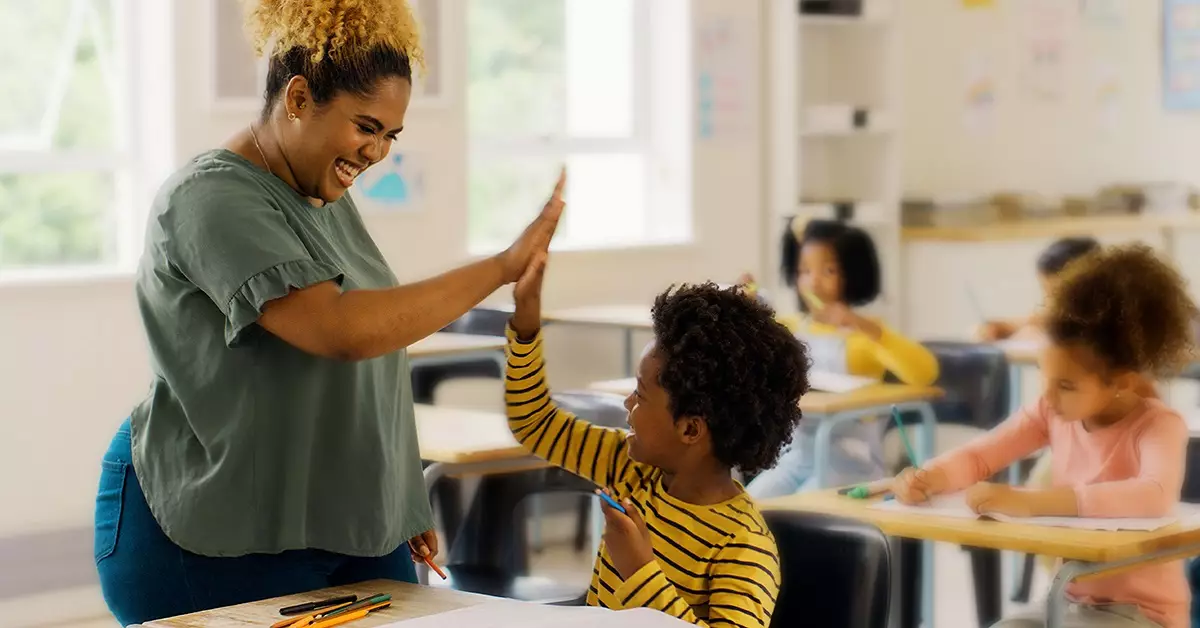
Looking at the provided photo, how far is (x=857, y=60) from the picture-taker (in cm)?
677

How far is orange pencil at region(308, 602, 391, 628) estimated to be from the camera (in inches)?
59.9

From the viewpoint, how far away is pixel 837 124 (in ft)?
21.1

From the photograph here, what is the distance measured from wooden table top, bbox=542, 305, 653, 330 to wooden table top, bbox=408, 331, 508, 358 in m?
0.68

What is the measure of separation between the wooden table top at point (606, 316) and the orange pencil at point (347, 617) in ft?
11.8

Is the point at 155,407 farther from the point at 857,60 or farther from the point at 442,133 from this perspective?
the point at 857,60

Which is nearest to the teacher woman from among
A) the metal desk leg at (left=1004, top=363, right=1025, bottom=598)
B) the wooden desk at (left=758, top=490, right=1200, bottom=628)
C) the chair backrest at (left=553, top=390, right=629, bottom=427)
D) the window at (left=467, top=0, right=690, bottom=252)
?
the wooden desk at (left=758, top=490, right=1200, bottom=628)

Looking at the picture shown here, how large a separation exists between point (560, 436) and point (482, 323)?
9.05 ft

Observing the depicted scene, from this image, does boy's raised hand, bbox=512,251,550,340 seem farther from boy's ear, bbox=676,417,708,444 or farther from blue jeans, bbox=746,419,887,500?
blue jeans, bbox=746,419,887,500

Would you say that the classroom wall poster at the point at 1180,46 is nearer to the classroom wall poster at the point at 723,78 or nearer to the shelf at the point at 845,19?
the shelf at the point at 845,19

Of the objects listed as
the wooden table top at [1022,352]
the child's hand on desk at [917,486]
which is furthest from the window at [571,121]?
the child's hand on desk at [917,486]

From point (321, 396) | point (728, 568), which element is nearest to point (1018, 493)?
point (728, 568)

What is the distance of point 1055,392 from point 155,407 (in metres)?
1.64

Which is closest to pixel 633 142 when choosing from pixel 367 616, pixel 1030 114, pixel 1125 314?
pixel 1030 114

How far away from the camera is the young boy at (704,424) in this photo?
6.16ft
